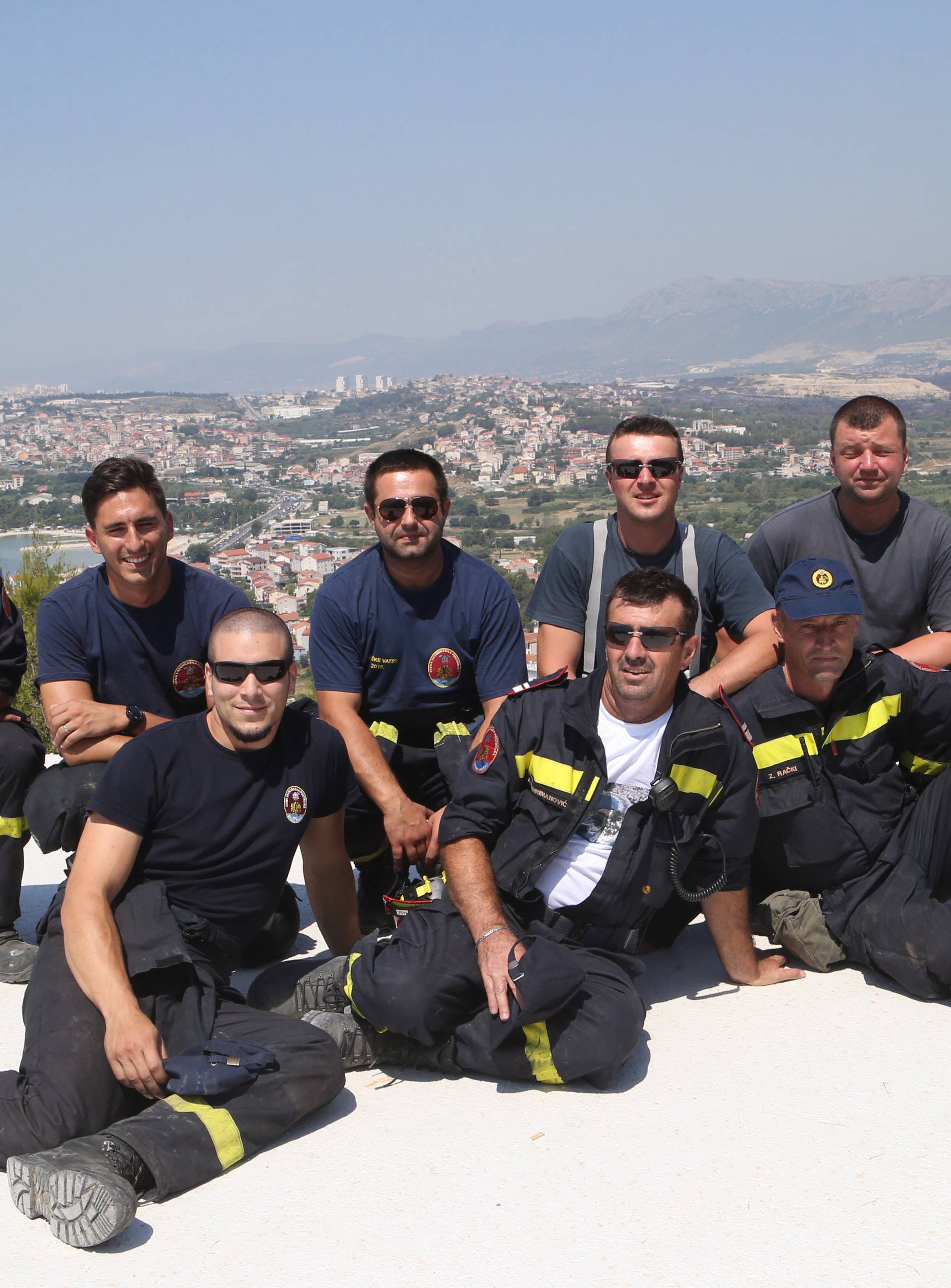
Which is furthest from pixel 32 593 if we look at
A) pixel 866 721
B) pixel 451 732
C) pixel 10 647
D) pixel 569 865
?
pixel 866 721

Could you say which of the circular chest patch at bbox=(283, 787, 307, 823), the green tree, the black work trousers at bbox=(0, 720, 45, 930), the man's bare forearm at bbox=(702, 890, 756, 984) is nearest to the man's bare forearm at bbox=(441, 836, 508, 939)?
the circular chest patch at bbox=(283, 787, 307, 823)

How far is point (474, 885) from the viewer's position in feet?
9.41

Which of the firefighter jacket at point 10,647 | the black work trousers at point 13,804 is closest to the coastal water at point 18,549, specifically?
the firefighter jacket at point 10,647

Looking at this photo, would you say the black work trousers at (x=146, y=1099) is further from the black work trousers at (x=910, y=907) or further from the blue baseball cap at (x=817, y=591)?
the blue baseball cap at (x=817, y=591)

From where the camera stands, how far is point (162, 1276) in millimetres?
2078

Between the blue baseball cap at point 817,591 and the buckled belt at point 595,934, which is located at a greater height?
the blue baseball cap at point 817,591

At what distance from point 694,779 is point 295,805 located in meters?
1.10

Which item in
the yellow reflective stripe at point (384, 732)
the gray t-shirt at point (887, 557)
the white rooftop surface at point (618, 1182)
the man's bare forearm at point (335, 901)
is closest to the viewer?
the white rooftop surface at point (618, 1182)

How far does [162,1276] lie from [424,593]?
2.32m

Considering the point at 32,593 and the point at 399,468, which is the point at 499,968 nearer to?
the point at 399,468

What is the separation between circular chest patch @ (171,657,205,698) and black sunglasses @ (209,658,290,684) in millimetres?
859

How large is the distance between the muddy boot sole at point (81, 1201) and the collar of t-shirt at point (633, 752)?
5.04 feet

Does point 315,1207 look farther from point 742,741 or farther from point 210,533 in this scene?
point 210,533

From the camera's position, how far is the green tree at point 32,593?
9.19 metres
